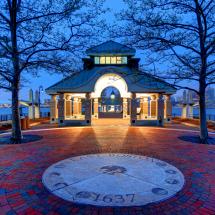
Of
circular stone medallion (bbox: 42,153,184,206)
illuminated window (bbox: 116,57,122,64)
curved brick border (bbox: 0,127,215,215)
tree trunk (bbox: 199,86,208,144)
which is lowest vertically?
curved brick border (bbox: 0,127,215,215)

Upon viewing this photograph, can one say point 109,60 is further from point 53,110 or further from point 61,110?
point 53,110

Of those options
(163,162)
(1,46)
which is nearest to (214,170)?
(163,162)

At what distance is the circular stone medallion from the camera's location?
3998 mm

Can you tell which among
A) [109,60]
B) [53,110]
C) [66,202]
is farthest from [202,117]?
[53,110]

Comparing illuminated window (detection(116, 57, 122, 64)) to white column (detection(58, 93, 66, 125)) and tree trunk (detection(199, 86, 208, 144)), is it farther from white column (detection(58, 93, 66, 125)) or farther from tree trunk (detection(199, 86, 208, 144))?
tree trunk (detection(199, 86, 208, 144))

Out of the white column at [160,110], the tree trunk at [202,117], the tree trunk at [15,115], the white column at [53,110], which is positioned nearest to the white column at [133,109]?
the white column at [160,110]

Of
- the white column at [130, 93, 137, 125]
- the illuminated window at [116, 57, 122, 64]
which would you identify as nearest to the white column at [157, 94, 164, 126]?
the white column at [130, 93, 137, 125]

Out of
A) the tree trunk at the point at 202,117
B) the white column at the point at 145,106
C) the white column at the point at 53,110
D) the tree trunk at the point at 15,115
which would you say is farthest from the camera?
the white column at the point at 145,106

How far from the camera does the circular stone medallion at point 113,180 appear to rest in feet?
13.1

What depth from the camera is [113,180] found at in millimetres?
4867

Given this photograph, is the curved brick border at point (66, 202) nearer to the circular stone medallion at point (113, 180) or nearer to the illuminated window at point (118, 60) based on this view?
the circular stone medallion at point (113, 180)

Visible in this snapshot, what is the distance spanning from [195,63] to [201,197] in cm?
930

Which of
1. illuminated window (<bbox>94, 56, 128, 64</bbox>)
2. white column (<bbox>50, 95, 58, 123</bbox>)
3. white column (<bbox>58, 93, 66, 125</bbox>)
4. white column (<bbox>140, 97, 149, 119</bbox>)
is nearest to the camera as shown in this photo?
white column (<bbox>58, 93, 66, 125</bbox>)

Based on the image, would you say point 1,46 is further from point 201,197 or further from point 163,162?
point 201,197
